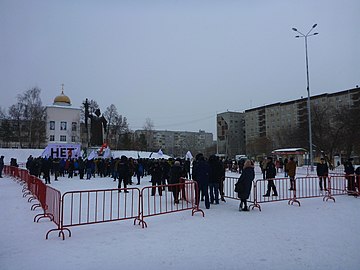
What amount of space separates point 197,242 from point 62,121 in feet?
218

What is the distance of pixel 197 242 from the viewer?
20.6 ft

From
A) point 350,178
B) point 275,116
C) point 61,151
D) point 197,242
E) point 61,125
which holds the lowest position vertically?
point 197,242

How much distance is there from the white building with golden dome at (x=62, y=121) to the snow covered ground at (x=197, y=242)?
60641 millimetres

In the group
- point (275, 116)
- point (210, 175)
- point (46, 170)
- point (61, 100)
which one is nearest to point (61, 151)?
point (46, 170)

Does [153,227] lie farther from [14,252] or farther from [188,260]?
[14,252]

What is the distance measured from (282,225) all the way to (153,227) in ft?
11.4

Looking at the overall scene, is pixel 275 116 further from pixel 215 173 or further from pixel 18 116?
pixel 215 173

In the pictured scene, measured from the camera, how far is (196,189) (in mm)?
9328

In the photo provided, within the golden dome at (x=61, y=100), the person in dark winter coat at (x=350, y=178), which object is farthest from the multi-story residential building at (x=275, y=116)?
the person in dark winter coat at (x=350, y=178)

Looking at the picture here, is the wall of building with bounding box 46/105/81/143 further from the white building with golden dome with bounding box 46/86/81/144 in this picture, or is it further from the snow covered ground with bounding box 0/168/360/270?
the snow covered ground with bounding box 0/168/360/270

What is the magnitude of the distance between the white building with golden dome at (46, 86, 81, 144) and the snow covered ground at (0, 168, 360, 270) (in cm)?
6064

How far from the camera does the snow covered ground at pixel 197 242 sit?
5133 mm

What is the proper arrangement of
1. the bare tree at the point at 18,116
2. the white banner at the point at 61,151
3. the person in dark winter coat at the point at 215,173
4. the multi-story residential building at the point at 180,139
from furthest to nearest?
the multi-story residential building at the point at 180,139 → the bare tree at the point at 18,116 → the white banner at the point at 61,151 → the person in dark winter coat at the point at 215,173

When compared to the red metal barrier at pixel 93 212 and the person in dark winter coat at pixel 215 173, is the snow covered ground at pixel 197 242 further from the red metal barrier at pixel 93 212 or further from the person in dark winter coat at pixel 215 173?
the person in dark winter coat at pixel 215 173
